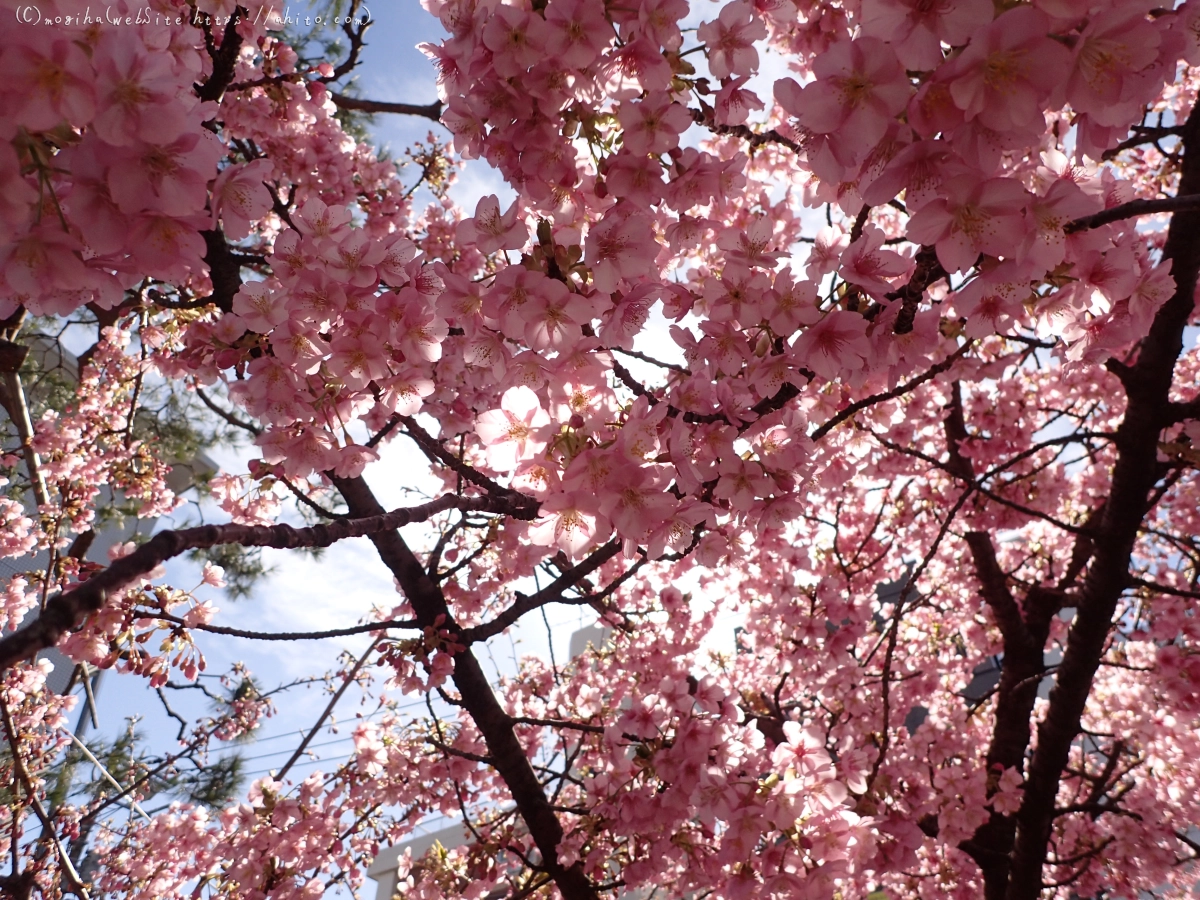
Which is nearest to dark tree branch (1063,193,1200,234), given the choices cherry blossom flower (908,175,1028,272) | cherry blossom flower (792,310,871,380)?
cherry blossom flower (908,175,1028,272)

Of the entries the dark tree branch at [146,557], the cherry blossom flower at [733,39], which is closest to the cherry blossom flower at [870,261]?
the cherry blossom flower at [733,39]

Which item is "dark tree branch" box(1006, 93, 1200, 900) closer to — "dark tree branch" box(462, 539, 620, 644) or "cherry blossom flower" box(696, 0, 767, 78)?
"cherry blossom flower" box(696, 0, 767, 78)

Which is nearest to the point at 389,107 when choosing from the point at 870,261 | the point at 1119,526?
the point at 870,261

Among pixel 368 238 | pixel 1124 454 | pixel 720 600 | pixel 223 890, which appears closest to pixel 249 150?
pixel 368 238

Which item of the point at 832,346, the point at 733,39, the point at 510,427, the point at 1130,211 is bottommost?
the point at 1130,211

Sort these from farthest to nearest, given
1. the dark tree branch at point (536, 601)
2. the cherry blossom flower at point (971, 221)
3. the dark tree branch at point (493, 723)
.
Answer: the dark tree branch at point (493, 723), the dark tree branch at point (536, 601), the cherry blossom flower at point (971, 221)

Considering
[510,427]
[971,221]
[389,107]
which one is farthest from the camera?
[389,107]

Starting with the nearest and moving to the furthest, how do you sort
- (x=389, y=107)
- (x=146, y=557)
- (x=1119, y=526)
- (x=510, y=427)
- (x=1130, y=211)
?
(x=146, y=557) < (x=1130, y=211) < (x=510, y=427) < (x=1119, y=526) < (x=389, y=107)

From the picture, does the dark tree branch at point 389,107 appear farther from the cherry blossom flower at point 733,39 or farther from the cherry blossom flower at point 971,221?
the cherry blossom flower at point 971,221

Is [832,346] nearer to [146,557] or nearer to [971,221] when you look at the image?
[971,221]

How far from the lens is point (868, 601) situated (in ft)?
15.1

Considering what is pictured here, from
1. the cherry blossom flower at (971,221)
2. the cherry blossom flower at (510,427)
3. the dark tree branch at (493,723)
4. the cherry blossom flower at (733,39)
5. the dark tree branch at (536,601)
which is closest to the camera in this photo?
the cherry blossom flower at (971,221)

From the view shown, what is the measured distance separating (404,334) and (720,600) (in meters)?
5.64

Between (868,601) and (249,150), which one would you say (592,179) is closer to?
(249,150)
